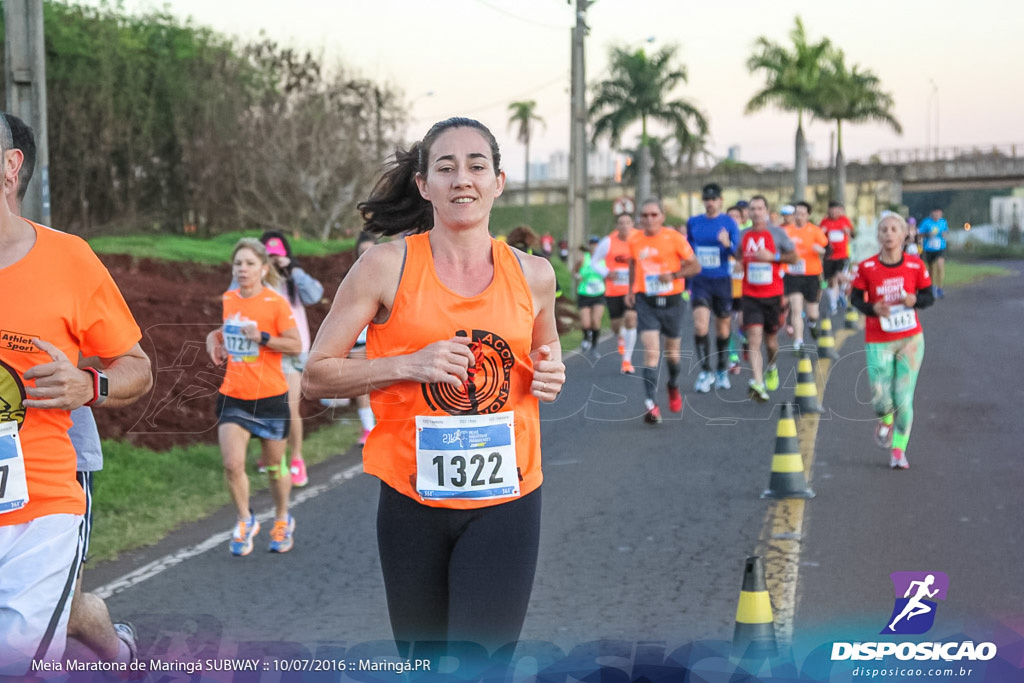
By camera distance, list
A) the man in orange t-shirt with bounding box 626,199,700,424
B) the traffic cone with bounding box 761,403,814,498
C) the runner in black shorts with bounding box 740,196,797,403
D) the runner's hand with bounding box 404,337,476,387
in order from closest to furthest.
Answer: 1. the runner's hand with bounding box 404,337,476,387
2. the traffic cone with bounding box 761,403,814,498
3. the man in orange t-shirt with bounding box 626,199,700,424
4. the runner in black shorts with bounding box 740,196,797,403

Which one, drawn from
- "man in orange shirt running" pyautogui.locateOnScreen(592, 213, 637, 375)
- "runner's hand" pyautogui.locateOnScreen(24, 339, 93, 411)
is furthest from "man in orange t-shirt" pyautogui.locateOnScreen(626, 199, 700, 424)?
"runner's hand" pyautogui.locateOnScreen(24, 339, 93, 411)

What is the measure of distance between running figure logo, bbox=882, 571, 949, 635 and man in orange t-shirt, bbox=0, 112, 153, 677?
3311mm

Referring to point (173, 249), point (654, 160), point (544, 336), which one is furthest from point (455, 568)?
point (654, 160)

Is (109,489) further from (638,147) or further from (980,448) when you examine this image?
(638,147)

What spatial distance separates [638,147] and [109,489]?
53.0 m

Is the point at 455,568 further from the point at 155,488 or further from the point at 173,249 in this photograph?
the point at 173,249

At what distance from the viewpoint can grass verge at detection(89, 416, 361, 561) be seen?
741 centimetres

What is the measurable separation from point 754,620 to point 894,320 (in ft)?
15.9

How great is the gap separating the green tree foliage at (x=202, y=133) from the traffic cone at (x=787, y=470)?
2914 cm

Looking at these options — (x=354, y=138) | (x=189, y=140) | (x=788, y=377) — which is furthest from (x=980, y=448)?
(x=189, y=140)

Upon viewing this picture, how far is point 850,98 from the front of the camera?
2078 inches

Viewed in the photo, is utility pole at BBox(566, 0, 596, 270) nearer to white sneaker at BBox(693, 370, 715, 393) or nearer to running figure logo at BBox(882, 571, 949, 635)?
white sneaker at BBox(693, 370, 715, 393)

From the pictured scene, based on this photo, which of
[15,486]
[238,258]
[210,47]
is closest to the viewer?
[15,486]

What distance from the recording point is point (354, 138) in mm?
37500
